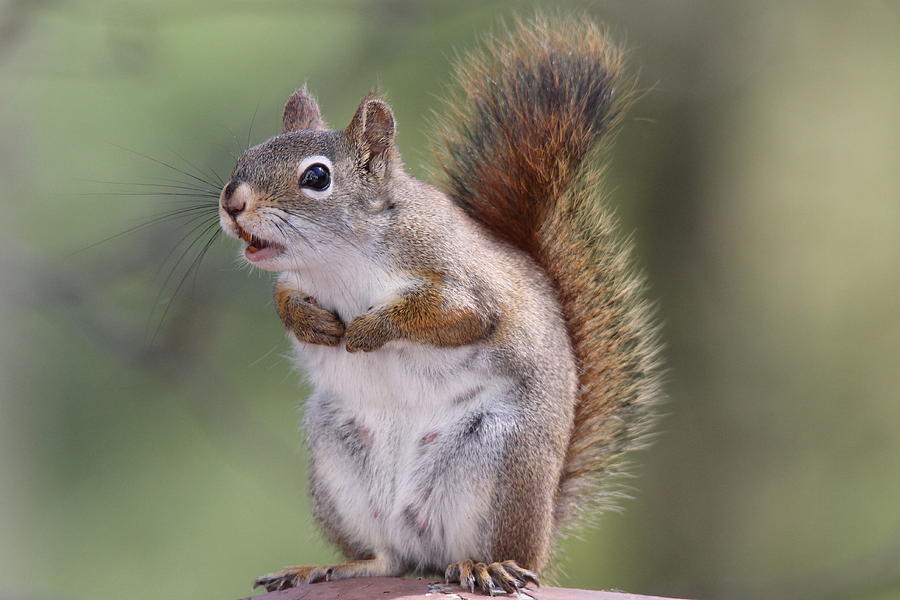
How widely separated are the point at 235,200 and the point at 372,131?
1.22ft

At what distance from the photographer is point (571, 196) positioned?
2846 mm

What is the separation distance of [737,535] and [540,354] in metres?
2.52

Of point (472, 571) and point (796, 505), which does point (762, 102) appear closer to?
point (796, 505)

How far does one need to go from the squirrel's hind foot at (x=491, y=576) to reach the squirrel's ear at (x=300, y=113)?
111 cm

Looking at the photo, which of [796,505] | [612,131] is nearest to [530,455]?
[612,131]

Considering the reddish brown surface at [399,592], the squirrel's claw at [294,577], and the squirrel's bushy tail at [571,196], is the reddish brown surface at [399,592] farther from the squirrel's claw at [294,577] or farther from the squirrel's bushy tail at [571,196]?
the squirrel's bushy tail at [571,196]

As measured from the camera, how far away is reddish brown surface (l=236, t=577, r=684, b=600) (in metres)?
2.21

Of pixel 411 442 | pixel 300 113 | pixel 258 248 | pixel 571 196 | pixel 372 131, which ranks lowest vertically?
pixel 411 442

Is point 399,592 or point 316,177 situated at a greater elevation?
point 316,177

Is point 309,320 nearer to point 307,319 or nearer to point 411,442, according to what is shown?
point 307,319

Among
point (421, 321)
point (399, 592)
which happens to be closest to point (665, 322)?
point (421, 321)

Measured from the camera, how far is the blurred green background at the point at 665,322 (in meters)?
4.45

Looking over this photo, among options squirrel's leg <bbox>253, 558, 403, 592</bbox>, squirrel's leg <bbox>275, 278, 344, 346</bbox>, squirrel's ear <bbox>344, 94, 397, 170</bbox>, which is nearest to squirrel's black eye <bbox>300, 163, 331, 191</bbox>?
squirrel's ear <bbox>344, 94, 397, 170</bbox>

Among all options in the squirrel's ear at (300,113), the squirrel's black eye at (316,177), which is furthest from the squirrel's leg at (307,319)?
the squirrel's ear at (300,113)
